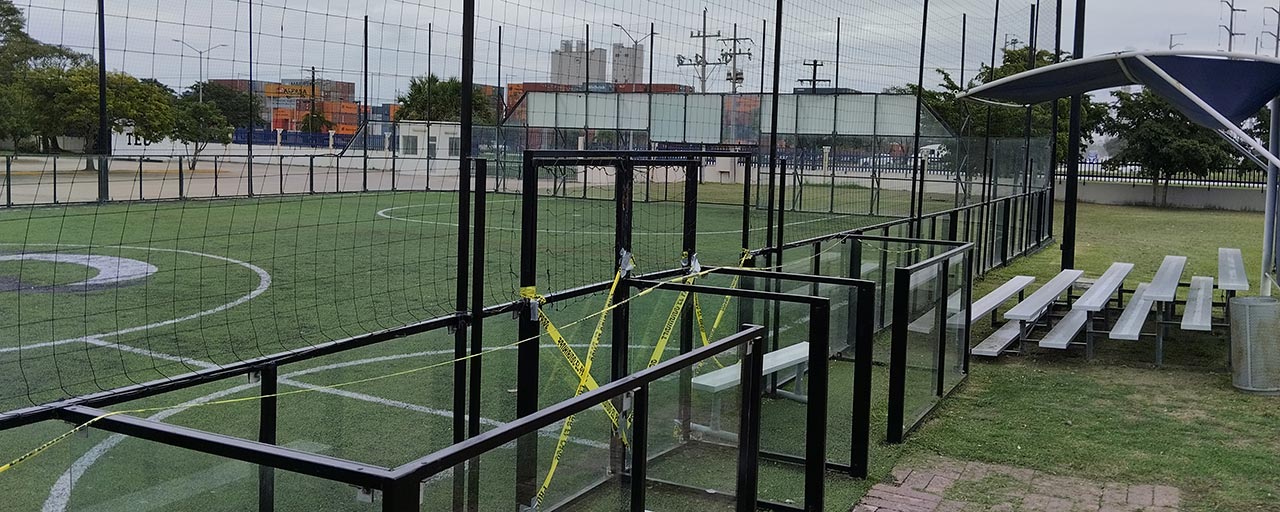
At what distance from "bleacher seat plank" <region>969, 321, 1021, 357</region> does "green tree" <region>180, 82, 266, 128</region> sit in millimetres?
6317

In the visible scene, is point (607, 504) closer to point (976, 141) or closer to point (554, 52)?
point (554, 52)

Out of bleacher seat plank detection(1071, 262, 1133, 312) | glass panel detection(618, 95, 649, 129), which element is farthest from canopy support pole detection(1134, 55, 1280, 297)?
glass panel detection(618, 95, 649, 129)

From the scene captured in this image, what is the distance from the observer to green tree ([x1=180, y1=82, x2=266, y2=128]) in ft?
18.1

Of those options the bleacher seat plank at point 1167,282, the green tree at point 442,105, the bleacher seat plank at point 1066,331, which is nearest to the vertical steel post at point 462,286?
the green tree at point 442,105

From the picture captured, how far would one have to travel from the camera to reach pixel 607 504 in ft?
12.8

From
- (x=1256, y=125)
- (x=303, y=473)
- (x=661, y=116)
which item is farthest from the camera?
(x=1256, y=125)

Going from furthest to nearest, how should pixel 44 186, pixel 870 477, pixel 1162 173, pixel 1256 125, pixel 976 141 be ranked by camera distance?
pixel 1162 173
pixel 1256 125
pixel 976 141
pixel 44 186
pixel 870 477

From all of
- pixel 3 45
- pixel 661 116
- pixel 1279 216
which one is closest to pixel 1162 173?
pixel 661 116

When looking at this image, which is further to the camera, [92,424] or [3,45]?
[3,45]

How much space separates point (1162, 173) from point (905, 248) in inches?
1354

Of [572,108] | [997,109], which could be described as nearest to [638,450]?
[572,108]

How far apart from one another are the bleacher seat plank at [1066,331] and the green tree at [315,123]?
6197 mm

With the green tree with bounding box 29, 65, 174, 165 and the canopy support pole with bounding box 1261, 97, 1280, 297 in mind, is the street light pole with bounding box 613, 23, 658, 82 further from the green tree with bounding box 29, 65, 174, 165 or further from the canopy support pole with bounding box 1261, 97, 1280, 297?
the canopy support pole with bounding box 1261, 97, 1280, 297

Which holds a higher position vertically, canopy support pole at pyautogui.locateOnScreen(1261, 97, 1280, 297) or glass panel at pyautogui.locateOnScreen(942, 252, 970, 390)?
canopy support pole at pyautogui.locateOnScreen(1261, 97, 1280, 297)
